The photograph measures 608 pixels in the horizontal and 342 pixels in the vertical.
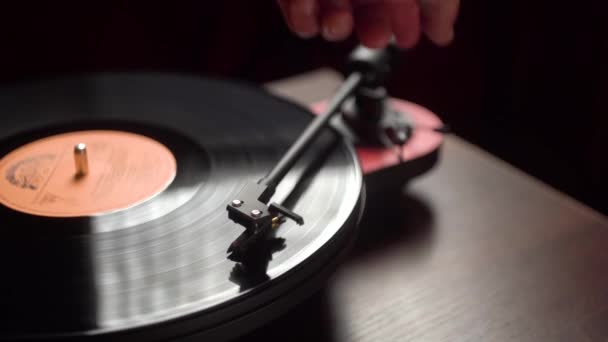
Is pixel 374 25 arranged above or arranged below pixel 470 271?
above

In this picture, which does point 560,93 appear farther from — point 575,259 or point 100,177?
point 100,177

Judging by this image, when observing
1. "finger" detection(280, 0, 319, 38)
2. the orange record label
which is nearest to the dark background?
the orange record label

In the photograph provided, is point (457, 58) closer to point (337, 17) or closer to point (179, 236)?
point (337, 17)

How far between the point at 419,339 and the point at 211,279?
0.21 meters

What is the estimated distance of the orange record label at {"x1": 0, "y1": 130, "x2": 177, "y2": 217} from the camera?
0.61 metres

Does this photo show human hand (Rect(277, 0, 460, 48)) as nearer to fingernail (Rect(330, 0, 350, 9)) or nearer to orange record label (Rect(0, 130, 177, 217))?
fingernail (Rect(330, 0, 350, 9))

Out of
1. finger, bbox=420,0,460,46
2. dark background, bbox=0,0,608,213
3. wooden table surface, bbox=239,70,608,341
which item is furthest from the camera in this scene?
dark background, bbox=0,0,608,213

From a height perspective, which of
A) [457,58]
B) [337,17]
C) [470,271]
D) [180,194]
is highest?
[337,17]

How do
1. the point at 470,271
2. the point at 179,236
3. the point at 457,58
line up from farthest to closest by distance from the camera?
the point at 457,58 < the point at 470,271 < the point at 179,236

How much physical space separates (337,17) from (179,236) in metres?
0.30

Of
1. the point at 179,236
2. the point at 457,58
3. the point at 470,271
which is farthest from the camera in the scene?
the point at 457,58

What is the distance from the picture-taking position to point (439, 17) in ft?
2.23

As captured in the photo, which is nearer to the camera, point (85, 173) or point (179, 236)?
point (179, 236)

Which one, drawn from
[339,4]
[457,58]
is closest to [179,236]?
[339,4]
